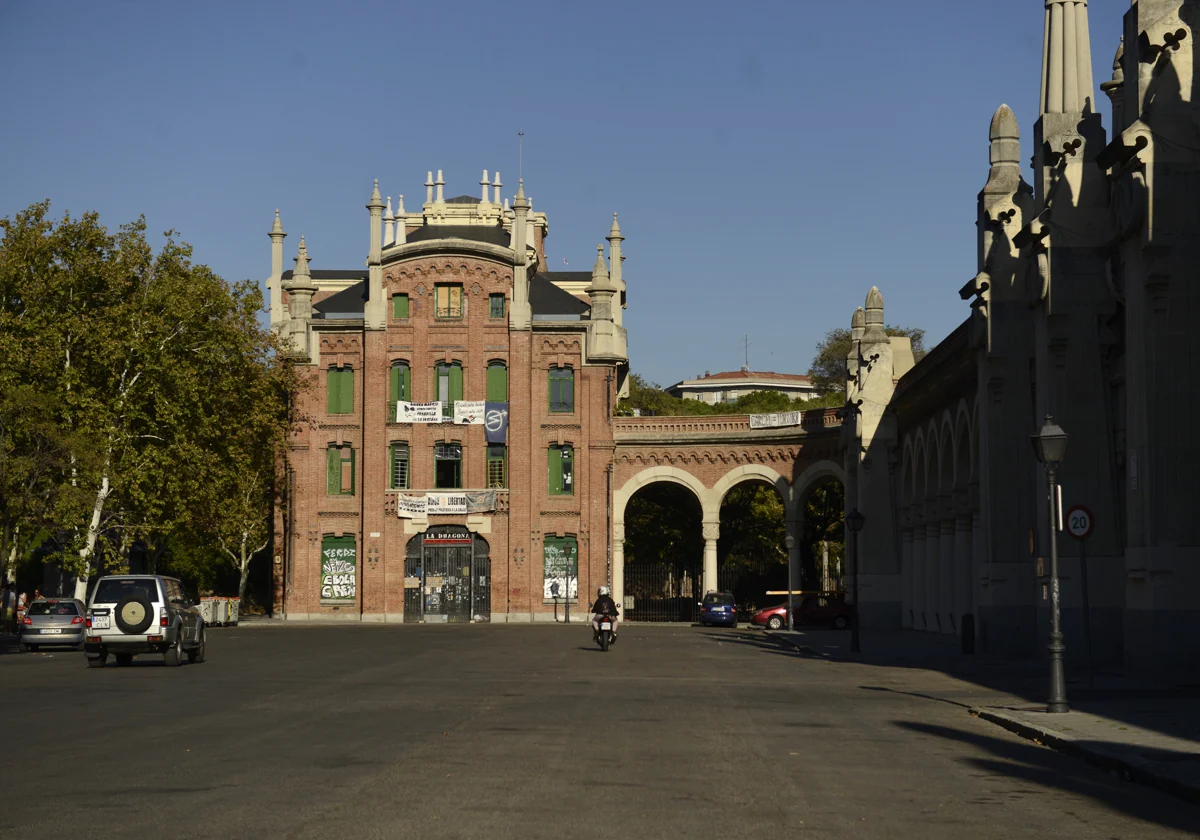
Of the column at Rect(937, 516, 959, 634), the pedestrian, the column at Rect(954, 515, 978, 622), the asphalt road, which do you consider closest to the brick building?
the pedestrian

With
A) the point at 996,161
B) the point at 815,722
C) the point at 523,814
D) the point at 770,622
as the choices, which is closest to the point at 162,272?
the point at 770,622

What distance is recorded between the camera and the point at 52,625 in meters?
41.0

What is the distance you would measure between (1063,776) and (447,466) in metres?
57.5

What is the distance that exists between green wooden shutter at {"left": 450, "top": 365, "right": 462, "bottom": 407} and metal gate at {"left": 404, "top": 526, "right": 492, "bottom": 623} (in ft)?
19.0

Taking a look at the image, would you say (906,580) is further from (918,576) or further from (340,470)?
(340,470)

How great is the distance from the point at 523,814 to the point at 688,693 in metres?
13.0

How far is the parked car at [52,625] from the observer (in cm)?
4084

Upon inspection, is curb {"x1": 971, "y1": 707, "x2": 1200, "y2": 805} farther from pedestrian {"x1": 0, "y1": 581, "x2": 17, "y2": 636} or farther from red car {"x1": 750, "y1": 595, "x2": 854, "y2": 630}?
pedestrian {"x1": 0, "y1": 581, "x2": 17, "y2": 636}

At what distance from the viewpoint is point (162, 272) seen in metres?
55.2

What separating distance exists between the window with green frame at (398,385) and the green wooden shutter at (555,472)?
22.0 feet

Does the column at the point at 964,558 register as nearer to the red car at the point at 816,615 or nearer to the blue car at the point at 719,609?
the red car at the point at 816,615

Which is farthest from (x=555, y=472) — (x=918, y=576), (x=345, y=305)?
(x=918, y=576)

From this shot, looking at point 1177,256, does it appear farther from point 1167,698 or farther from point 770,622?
point 770,622

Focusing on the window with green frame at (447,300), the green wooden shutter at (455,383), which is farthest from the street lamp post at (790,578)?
the window with green frame at (447,300)
